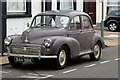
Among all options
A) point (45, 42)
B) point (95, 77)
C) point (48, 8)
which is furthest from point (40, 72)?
point (48, 8)

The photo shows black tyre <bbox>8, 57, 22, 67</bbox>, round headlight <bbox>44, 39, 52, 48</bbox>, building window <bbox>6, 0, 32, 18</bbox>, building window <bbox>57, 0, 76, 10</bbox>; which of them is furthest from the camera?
building window <bbox>57, 0, 76, 10</bbox>

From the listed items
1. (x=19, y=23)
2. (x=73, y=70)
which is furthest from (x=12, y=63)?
(x=19, y=23)

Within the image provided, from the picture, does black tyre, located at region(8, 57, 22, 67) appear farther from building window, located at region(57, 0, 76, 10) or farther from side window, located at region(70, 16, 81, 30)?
building window, located at region(57, 0, 76, 10)

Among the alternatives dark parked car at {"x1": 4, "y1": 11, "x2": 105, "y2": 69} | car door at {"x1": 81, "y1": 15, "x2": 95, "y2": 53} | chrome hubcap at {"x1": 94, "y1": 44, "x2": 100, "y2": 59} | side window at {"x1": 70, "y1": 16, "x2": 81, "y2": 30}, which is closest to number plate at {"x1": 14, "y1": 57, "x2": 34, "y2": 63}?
dark parked car at {"x1": 4, "y1": 11, "x2": 105, "y2": 69}

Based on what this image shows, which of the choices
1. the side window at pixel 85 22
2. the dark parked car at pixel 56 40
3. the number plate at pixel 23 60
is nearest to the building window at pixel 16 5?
the dark parked car at pixel 56 40

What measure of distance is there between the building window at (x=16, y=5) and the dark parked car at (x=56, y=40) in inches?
102

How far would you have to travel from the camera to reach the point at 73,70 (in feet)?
35.0

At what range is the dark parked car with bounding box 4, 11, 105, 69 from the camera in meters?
10.4

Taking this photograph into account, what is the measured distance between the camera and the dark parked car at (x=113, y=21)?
25.4 m

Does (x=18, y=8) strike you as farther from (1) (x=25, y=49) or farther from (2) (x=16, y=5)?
(1) (x=25, y=49)

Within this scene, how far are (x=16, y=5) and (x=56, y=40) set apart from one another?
4.72 meters

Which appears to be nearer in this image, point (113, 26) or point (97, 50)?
point (97, 50)

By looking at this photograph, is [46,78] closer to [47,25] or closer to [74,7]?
[47,25]

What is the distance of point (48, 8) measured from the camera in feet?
51.5
